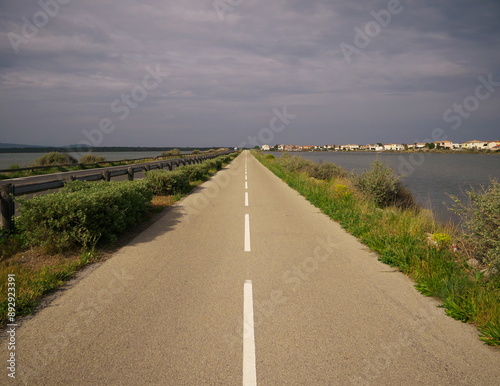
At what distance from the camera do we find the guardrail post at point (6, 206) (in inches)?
242

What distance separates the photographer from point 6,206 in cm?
620

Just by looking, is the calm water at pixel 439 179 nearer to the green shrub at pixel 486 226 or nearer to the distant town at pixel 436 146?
the green shrub at pixel 486 226

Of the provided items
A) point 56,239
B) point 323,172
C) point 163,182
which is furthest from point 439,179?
point 56,239

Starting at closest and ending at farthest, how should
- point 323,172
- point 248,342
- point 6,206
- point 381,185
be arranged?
1. point 248,342
2. point 6,206
3. point 381,185
4. point 323,172

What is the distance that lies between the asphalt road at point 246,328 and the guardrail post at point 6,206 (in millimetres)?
2562

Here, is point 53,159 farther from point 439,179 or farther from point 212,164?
point 439,179

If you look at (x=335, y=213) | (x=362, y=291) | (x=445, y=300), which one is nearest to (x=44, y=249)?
(x=362, y=291)

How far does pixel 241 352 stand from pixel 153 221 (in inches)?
259

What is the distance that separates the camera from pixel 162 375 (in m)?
2.63

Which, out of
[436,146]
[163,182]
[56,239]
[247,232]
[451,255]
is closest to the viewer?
[451,255]

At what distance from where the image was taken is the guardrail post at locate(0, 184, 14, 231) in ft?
20.1

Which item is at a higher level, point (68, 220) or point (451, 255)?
point (68, 220)

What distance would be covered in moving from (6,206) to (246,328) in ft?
19.6

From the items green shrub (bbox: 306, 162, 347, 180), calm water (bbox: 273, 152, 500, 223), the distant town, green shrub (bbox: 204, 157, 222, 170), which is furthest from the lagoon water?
the distant town
